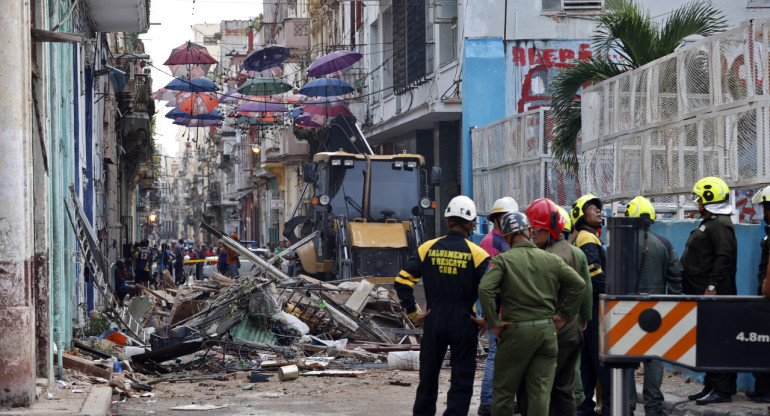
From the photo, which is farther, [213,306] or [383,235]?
[383,235]

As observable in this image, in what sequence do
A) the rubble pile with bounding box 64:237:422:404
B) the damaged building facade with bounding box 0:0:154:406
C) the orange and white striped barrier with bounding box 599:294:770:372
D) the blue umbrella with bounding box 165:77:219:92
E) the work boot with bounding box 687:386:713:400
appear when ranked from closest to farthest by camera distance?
the orange and white striped barrier with bounding box 599:294:770:372
the damaged building facade with bounding box 0:0:154:406
the work boot with bounding box 687:386:713:400
the rubble pile with bounding box 64:237:422:404
the blue umbrella with bounding box 165:77:219:92

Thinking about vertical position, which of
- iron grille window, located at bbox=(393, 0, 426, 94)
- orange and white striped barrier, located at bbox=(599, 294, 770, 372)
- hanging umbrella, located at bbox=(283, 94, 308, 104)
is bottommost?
orange and white striped barrier, located at bbox=(599, 294, 770, 372)

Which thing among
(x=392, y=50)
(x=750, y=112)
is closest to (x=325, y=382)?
(x=750, y=112)

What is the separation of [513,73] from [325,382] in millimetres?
14414

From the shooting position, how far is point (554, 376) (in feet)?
24.5

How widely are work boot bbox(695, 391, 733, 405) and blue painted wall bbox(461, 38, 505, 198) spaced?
607 inches

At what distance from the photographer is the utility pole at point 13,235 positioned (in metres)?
8.77

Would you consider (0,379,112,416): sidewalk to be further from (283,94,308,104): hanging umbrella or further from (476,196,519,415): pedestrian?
(283,94,308,104): hanging umbrella

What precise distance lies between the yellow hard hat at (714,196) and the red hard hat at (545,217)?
2156mm

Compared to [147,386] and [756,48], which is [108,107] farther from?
[756,48]

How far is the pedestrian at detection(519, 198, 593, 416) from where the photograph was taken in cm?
762

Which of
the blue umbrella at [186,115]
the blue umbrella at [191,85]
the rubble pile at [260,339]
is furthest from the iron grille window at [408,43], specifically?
the rubble pile at [260,339]

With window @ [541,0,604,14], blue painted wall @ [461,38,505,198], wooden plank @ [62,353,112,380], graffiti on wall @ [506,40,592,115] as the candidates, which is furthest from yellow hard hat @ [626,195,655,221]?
window @ [541,0,604,14]

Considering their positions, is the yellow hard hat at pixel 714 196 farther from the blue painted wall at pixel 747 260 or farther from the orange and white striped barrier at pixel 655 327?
the orange and white striped barrier at pixel 655 327
